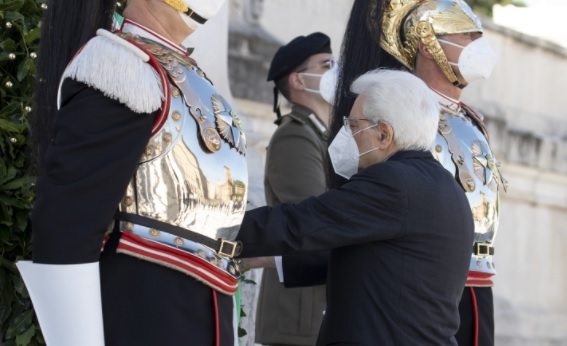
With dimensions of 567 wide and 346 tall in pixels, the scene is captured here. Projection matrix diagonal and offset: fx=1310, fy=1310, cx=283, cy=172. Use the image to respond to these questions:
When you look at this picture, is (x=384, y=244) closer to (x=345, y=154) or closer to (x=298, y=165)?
(x=345, y=154)

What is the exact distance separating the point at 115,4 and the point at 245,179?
60 centimetres

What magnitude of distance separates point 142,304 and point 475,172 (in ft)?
4.88

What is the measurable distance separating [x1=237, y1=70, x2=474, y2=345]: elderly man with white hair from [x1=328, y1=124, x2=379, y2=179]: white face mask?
13 centimetres

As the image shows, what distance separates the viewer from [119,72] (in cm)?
311

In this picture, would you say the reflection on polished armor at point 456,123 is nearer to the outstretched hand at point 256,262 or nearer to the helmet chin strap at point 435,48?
the helmet chin strap at point 435,48

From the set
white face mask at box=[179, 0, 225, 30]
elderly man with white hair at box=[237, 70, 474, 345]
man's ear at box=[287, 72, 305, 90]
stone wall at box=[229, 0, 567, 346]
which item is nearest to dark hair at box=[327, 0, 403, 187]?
elderly man with white hair at box=[237, 70, 474, 345]

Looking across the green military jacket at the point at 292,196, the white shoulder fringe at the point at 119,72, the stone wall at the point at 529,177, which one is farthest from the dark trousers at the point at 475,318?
the stone wall at the point at 529,177

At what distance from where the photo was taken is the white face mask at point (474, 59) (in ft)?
14.2

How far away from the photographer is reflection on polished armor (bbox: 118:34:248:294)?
3.13 metres

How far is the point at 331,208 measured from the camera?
3.53 meters

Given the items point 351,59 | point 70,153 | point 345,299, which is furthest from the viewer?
point 351,59

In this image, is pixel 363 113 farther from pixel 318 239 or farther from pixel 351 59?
pixel 351 59

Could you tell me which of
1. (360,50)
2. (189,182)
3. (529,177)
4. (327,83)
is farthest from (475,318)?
(529,177)

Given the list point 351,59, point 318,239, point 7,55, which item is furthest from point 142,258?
point 351,59
